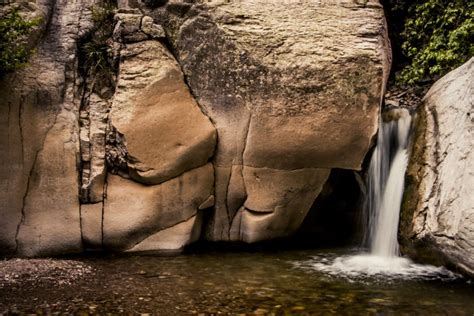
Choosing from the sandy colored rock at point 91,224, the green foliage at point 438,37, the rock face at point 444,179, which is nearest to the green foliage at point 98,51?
the sandy colored rock at point 91,224

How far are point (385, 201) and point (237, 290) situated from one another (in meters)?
3.77

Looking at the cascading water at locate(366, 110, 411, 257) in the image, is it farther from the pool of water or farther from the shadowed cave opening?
the pool of water

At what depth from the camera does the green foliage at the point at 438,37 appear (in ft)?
36.5

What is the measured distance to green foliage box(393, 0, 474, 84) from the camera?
11117 millimetres

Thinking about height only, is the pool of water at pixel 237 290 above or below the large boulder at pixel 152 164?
below

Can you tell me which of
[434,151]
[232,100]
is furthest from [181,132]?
[434,151]

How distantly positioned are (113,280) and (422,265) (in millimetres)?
4733

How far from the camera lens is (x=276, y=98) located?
30.9ft

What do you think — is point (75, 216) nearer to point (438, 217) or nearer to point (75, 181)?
point (75, 181)

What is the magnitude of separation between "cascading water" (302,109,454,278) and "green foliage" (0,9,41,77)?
604cm

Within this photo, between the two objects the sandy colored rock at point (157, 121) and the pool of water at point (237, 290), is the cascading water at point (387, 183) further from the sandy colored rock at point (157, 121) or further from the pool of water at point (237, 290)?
the sandy colored rock at point (157, 121)

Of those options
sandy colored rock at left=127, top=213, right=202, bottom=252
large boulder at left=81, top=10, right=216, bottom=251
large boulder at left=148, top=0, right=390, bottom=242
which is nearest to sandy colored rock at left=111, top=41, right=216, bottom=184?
large boulder at left=81, top=10, right=216, bottom=251

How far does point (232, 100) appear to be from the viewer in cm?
955

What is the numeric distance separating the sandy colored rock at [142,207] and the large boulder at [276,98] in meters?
0.70
